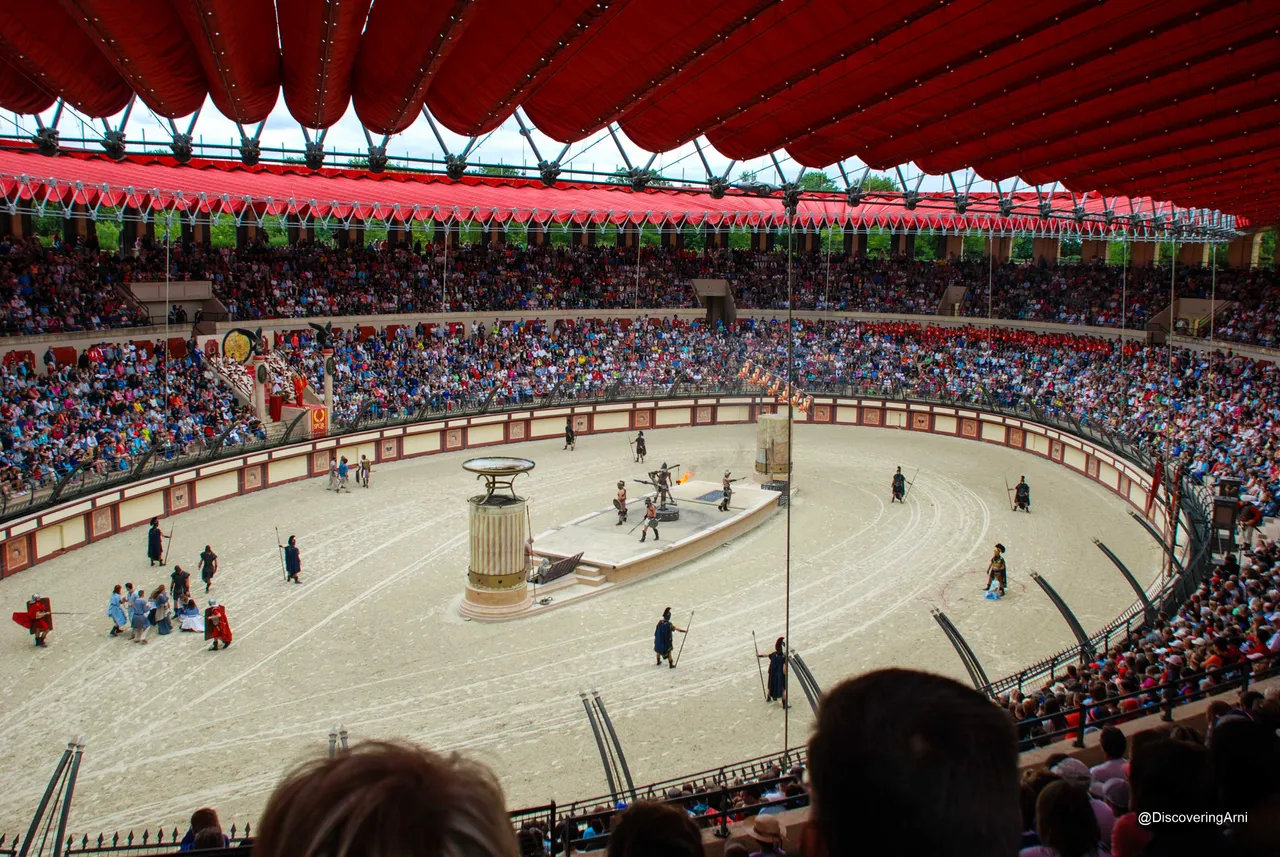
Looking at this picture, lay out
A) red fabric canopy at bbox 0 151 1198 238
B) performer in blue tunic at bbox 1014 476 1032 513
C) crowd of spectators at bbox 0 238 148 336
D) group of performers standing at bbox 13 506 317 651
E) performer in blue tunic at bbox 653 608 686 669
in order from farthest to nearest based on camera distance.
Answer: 1. crowd of spectators at bbox 0 238 148 336
2. red fabric canopy at bbox 0 151 1198 238
3. performer in blue tunic at bbox 1014 476 1032 513
4. group of performers standing at bbox 13 506 317 651
5. performer in blue tunic at bbox 653 608 686 669

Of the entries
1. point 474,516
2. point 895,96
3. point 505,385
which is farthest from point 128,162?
point 895,96

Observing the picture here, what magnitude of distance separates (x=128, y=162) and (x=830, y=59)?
27.1 meters

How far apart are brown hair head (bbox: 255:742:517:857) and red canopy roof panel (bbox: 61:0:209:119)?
14999mm

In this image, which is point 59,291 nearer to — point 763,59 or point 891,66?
point 763,59

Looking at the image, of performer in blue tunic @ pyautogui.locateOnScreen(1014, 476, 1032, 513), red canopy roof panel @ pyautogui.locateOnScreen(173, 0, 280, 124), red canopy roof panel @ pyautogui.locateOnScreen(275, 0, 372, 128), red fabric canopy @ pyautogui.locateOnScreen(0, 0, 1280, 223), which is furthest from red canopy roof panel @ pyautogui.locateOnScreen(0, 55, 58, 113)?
performer in blue tunic @ pyautogui.locateOnScreen(1014, 476, 1032, 513)

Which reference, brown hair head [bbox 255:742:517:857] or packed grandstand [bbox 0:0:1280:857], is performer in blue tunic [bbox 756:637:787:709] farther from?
brown hair head [bbox 255:742:517:857]

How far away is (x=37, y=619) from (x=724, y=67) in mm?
16256

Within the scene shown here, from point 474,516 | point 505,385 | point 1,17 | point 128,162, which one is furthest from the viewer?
point 505,385

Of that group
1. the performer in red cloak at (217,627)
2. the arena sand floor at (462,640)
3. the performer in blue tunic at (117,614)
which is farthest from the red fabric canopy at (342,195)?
the performer in red cloak at (217,627)

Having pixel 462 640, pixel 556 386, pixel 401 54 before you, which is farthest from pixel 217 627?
pixel 556 386

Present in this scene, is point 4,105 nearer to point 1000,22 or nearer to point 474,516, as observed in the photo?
point 474,516

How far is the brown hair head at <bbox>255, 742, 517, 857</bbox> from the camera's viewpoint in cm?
155

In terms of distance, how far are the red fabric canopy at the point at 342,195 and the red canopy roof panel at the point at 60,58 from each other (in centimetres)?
748

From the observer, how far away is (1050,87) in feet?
61.3
